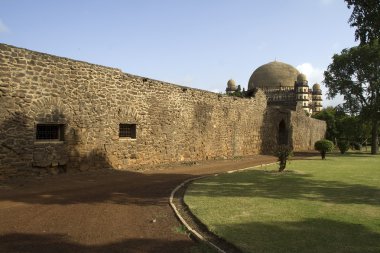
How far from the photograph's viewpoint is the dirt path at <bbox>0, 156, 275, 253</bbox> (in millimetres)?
5566

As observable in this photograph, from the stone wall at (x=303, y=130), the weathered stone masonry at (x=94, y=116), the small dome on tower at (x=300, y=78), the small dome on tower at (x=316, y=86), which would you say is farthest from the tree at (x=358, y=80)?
the small dome on tower at (x=316, y=86)

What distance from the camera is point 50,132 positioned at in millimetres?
12438

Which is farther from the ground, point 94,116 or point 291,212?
point 94,116

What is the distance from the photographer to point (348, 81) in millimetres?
35531

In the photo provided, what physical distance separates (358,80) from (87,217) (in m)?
33.2

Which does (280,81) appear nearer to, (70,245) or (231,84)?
(231,84)

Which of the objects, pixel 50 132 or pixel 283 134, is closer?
pixel 50 132

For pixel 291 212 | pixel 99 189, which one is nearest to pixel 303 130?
pixel 99 189

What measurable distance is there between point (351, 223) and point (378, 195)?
12.3 feet

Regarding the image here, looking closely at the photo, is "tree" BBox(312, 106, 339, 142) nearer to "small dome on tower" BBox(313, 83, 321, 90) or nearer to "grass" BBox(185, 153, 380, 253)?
"grass" BBox(185, 153, 380, 253)

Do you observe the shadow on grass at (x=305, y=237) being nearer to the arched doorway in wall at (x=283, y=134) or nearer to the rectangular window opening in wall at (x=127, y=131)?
the rectangular window opening in wall at (x=127, y=131)

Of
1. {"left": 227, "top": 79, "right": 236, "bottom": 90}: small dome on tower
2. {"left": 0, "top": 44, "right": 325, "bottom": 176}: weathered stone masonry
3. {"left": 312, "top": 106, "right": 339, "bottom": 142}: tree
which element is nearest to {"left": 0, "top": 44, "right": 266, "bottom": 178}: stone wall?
{"left": 0, "top": 44, "right": 325, "bottom": 176}: weathered stone masonry

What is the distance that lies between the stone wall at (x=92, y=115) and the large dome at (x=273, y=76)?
5263 cm

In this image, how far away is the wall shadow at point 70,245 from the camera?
5.29m
